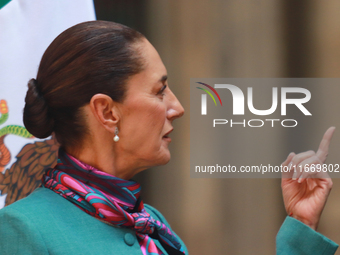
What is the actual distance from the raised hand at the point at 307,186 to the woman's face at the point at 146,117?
1.58 ft

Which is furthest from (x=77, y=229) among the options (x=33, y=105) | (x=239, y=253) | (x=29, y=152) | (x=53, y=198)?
(x=239, y=253)

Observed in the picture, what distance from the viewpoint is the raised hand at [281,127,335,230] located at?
124 centimetres

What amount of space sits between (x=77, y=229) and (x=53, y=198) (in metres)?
0.11

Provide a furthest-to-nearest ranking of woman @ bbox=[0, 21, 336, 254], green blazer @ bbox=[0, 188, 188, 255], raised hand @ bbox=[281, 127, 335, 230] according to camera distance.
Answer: raised hand @ bbox=[281, 127, 335, 230], woman @ bbox=[0, 21, 336, 254], green blazer @ bbox=[0, 188, 188, 255]

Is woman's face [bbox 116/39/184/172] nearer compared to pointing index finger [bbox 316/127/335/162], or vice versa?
woman's face [bbox 116/39/184/172]

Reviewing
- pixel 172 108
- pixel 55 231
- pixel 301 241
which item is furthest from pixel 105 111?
pixel 301 241

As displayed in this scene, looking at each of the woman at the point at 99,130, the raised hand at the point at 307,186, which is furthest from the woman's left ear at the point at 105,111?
the raised hand at the point at 307,186

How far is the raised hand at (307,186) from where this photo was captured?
1.24 meters

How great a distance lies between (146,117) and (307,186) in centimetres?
66

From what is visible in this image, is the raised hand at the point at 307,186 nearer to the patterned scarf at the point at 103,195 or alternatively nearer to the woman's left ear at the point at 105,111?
the patterned scarf at the point at 103,195

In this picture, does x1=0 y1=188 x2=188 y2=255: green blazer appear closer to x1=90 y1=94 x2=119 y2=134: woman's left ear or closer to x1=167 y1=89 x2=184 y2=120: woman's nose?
x1=90 y1=94 x2=119 y2=134: woman's left ear

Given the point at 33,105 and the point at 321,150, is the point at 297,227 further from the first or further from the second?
the point at 33,105

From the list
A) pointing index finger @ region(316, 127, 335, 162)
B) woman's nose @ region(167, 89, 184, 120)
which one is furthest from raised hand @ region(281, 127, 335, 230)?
woman's nose @ region(167, 89, 184, 120)

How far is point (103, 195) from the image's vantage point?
99cm
